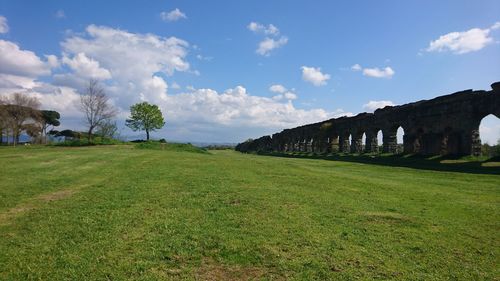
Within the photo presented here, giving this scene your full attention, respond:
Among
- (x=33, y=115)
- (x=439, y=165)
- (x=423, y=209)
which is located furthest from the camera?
(x=33, y=115)

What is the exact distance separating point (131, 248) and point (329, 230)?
2974 millimetres

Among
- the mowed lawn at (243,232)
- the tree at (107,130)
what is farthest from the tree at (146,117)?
the mowed lawn at (243,232)

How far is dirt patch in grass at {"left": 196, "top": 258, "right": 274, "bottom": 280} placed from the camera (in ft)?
14.3

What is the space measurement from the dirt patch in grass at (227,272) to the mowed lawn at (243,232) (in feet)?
0.04

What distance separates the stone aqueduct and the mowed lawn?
12050mm

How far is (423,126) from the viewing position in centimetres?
2528

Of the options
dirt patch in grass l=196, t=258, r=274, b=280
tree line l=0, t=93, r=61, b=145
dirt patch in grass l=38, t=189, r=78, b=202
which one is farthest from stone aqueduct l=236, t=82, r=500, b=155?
tree line l=0, t=93, r=61, b=145

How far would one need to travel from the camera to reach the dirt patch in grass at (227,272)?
4.36 m

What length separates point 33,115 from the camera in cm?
5172

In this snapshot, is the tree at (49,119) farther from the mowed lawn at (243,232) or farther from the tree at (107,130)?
the mowed lawn at (243,232)

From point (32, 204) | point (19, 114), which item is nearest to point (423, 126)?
point (32, 204)

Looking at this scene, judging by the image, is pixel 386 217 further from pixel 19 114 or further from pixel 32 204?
pixel 19 114

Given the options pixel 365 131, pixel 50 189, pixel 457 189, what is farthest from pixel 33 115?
pixel 457 189

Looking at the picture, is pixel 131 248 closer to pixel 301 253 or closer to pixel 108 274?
pixel 108 274
